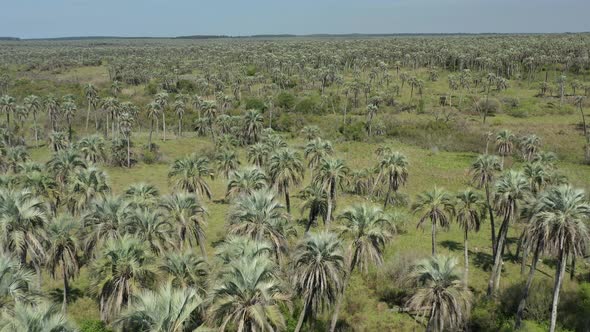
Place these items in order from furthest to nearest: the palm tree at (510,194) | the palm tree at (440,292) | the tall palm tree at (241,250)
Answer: the palm tree at (510,194)
the palm tree at (440,292)
the tall palm tree at (241,250)

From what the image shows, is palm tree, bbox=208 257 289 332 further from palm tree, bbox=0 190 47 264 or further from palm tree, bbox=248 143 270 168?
palm tree, bbox=248 143 270 168

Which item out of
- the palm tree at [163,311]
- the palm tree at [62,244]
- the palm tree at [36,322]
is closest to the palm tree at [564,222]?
the palm tree at [163,311]

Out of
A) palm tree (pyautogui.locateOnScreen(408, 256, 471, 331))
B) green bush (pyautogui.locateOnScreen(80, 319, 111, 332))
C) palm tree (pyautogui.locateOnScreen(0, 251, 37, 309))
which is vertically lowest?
green bush (pyautogui.locateOnScreen(80, 319, 111, 332))

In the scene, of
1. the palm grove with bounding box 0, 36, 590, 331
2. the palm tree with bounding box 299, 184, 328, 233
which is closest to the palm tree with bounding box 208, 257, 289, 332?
the palm grove with bounding box 0, 36, 590, 331

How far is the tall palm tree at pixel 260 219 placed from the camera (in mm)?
30469

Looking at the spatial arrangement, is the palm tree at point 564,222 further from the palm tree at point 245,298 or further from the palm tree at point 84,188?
the palm tree at point 84,188

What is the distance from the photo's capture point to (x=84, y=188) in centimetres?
3881

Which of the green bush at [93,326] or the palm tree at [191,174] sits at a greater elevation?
the palm tree at [191,174]

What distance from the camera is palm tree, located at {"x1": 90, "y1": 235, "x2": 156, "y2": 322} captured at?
2491cm

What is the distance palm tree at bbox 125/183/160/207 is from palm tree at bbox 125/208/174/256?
5389 mm

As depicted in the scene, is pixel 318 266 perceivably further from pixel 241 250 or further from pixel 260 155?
pixel 260 155

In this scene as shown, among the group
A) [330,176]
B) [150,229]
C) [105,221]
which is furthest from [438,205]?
[105,221]

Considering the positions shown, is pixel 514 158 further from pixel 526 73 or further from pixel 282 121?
pixel 526 73

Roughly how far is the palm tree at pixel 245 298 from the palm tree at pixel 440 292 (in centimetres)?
879
